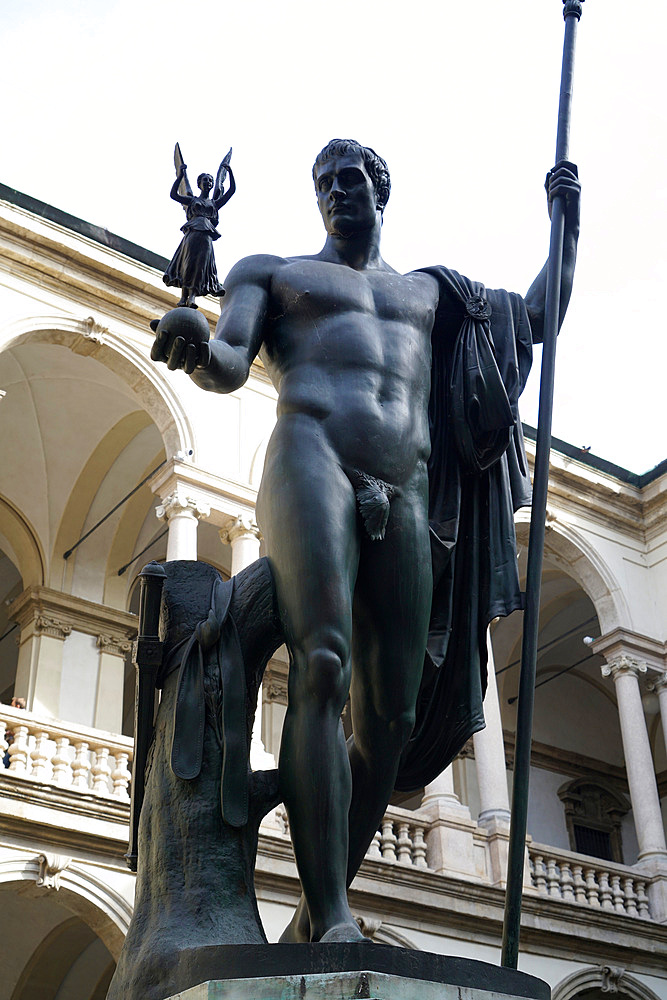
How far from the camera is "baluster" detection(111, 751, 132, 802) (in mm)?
10141

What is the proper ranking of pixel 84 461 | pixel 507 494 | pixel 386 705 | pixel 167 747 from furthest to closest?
pixel 84 461
pixel 507 494
pixel 386 705
pixel 167 747

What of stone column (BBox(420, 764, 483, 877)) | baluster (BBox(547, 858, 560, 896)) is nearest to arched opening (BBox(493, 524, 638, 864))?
baluster (BBox(547, 858, 560, 896))

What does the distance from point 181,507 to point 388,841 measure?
367 cm

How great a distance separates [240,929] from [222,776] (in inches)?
9.7

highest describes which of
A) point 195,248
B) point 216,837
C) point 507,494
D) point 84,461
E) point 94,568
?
point 84,461

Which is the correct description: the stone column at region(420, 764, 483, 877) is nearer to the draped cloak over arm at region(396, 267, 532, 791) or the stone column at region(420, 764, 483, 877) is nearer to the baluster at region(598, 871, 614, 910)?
the baluster at region(598, 871, 614, 910)

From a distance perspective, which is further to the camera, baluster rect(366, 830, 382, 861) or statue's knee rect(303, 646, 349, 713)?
baluster rect(366, 830, 382, 861)

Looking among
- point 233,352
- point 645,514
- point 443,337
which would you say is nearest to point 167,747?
point 233,352

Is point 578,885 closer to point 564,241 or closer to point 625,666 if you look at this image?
point 625,666

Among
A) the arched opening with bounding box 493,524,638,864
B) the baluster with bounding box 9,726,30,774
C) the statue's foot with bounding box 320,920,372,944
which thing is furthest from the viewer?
the arched opening with bounding box 493,524,638,864

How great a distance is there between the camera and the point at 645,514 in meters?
16.3

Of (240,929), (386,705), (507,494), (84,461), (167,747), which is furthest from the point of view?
(84,461)

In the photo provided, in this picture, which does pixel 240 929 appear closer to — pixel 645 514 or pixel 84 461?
pixel 84 461

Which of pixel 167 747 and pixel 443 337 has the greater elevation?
pixel 443 337
